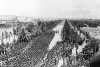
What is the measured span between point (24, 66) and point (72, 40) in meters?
16.2

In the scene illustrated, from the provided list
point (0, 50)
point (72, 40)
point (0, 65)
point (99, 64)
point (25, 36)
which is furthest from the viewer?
point (25, 36)

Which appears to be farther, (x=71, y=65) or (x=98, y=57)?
(x=71, y=65)

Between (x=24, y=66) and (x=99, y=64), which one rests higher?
(x=99, y=64)

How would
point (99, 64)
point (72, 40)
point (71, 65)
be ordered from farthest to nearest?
point (72, 40)
point (71, 65)
point (99, 64)

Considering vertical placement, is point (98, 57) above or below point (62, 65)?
above

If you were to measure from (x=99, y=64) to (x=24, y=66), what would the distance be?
11.8m

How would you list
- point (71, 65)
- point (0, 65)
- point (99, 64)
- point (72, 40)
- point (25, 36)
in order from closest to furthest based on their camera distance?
point (99, 64)
point (71, 65)
point (0, 65)
point (72, 40)
point (25, 36)

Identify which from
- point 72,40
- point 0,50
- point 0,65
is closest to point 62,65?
point 0,65

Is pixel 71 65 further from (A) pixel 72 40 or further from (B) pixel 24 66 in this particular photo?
(A) pixel 72 40

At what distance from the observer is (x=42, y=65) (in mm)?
13562

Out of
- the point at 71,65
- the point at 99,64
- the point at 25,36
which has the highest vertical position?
the point at 99,64

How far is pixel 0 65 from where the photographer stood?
1355cm

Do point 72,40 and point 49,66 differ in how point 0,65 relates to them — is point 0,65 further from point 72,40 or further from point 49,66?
point 72,40

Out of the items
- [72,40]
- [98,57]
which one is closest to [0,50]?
[72,40]
